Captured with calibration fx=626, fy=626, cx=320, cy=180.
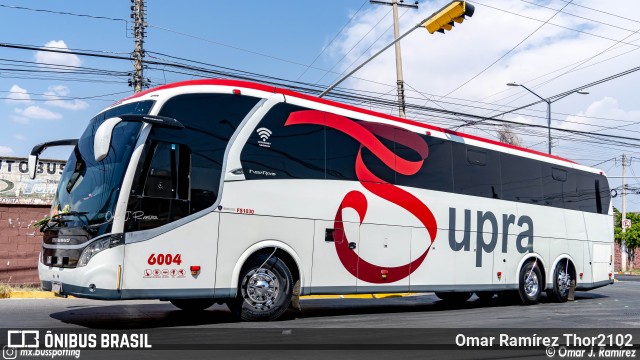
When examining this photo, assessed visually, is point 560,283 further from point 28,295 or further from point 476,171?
point 28,295

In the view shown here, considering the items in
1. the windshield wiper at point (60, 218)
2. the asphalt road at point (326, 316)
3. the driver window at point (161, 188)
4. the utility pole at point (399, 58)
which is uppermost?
the utility pole at point (399, 58)

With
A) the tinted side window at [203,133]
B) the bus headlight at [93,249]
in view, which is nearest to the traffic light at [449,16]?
the tinted side window at [203,133]

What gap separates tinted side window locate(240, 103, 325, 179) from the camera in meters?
9.77

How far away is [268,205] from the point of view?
9891 millimetres

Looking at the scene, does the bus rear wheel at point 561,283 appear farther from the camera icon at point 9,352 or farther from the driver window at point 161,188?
the camera icon at point 9,352

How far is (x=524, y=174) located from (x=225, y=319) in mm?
8440

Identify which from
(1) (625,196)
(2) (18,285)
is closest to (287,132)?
(2) (18,285)

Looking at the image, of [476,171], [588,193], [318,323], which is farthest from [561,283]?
[318,323]

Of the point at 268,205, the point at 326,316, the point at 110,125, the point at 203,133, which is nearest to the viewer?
the point at 110,125

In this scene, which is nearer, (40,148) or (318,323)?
(318,323)

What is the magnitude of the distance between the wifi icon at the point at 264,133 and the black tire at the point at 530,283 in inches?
313

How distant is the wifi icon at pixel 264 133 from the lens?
32.5 ft

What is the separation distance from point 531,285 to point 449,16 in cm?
667

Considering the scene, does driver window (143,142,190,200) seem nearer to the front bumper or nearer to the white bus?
the white bus
